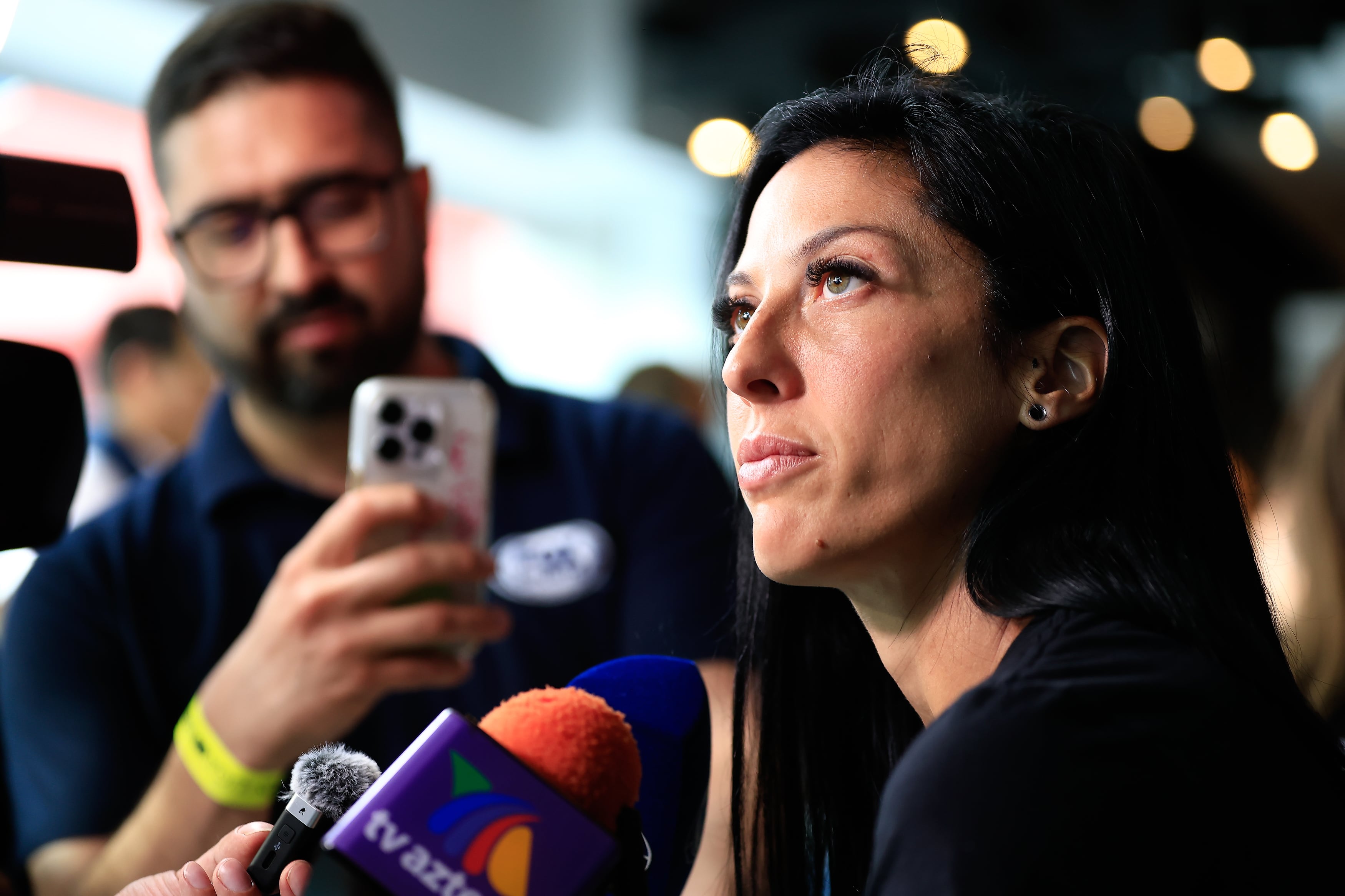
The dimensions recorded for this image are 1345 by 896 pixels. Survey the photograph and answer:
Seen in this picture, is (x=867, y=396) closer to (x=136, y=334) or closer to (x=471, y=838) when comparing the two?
(x=471, y=838)

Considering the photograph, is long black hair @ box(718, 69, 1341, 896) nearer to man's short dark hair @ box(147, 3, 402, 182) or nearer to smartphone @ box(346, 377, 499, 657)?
smartphone @ box(346, 377, 499, 657)

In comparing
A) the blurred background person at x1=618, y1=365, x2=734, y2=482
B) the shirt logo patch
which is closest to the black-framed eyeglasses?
the shirt logo patch

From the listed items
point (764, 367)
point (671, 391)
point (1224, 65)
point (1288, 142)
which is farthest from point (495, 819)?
point (1288, 142)

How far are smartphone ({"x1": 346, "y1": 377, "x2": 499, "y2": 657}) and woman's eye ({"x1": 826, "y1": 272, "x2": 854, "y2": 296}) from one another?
0.38m

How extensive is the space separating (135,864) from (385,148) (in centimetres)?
71

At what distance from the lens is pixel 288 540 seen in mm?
1081

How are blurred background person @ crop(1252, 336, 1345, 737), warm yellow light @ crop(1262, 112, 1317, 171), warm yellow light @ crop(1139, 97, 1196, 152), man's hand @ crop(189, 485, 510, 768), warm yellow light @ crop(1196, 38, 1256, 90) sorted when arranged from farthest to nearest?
warm yellow light @ crop(1262, 112, 1317, 171) → warm yellow light @ crop(1139, 97, 1196, 152) → warm yellow light @ crop(1196, 38, 1256, 90) → blurred background person @ crop(1252, 336, 1345, 737) → man's hand @ crop(189, 485, 510, 768)

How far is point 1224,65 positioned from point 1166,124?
0.79 ft

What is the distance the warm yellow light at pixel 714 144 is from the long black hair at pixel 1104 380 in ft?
5.65

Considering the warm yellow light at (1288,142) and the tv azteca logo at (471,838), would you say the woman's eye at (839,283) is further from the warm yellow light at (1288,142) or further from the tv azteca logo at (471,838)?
the warm yellow light at (1288,142)

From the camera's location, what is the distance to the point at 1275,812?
53 centimetres

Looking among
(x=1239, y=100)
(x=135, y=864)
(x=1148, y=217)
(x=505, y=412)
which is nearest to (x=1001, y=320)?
(x=1148, y=217)

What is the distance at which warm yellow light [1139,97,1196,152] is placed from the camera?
2.84 meters

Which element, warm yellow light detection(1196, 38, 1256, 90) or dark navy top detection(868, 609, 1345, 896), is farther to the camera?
warm yellow light detection(1196, 38, 1256, 90)
